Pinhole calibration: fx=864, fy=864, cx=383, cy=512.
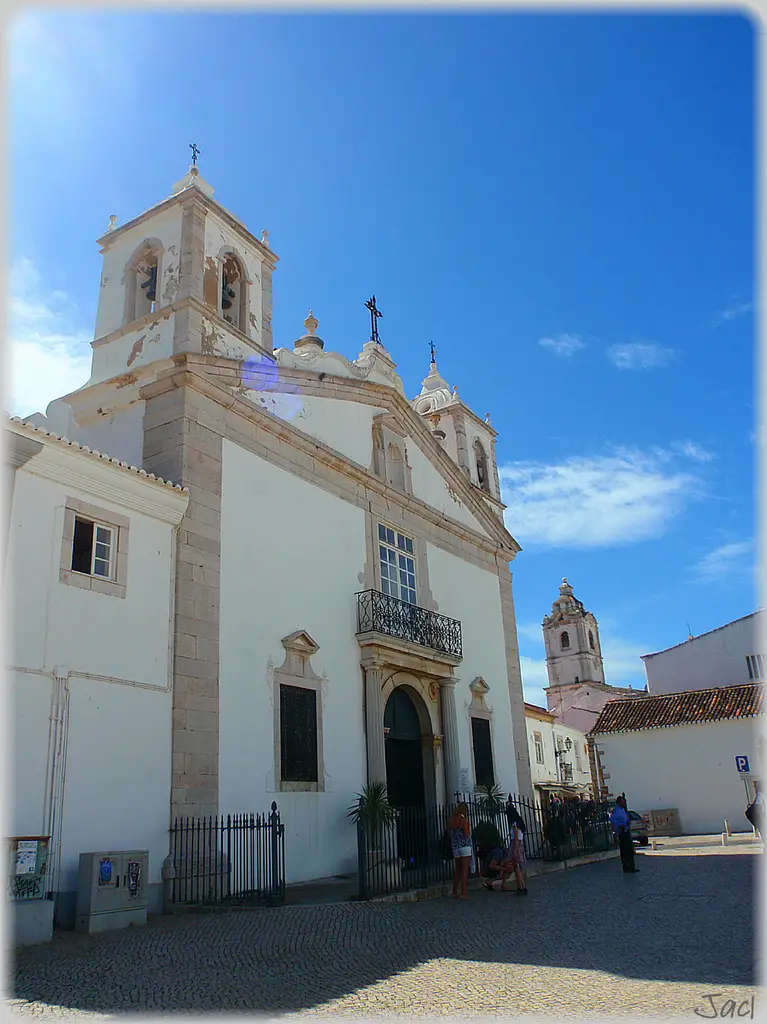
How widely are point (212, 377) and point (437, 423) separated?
1023 centimetres

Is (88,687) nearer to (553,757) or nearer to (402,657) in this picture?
(402,657)

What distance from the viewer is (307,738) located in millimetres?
13164

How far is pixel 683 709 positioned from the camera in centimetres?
2736

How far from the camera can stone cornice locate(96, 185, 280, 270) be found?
597 inches

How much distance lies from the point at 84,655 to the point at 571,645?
44.5 metres

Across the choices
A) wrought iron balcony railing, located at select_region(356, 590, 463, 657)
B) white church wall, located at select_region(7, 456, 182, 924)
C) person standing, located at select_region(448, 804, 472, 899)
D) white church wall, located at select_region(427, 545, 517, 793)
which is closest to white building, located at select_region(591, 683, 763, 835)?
white church wall, located at select_region(427, 545, 517, 793)

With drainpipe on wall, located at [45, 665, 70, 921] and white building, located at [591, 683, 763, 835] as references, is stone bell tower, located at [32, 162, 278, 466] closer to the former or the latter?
drainpipe on wall, located at [45, 665, 70, 921]

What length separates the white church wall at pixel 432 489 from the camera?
18.7 m

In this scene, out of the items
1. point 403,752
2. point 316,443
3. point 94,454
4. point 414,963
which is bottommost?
point 414,963

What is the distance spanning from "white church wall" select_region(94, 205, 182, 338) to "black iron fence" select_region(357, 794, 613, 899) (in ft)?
30.9

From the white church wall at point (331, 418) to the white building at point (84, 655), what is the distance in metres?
3.85

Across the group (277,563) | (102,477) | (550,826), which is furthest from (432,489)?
(102,477)

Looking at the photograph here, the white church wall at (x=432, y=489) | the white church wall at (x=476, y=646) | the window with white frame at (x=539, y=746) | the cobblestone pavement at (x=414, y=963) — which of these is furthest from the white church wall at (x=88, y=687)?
the window with white frame at (x=539, y=746)

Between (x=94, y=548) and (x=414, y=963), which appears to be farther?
(x=94, y=548)
